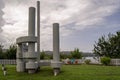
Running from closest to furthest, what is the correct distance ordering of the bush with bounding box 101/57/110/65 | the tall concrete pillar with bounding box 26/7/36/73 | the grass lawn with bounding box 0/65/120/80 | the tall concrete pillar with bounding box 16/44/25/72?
the grass lawn with bounding box 0/65/120/80 < the tall concrete pillar with bounding box 26/7/36/73 < the tall concrete pillar with bounding box 16/44/25/72 < the bush with bounding box 101/57/110/65

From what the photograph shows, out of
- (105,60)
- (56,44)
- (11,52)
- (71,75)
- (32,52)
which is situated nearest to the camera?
(71,75)

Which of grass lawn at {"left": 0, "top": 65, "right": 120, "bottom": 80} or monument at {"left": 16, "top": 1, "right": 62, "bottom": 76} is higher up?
monument at {"left": 16, "top": 1, "right": 62, "bottom": 76}

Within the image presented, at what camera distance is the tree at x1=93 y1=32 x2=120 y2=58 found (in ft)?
146

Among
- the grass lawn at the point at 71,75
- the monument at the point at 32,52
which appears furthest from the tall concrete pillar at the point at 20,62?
the grass lawn at the point at 71,75

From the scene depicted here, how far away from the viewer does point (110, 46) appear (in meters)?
45.0

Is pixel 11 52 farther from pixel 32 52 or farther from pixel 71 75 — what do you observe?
pixel 71 75

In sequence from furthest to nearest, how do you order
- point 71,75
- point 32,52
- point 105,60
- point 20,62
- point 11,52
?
point 11,52
point 105,60
point 20,62
point 32,52
point 71,75

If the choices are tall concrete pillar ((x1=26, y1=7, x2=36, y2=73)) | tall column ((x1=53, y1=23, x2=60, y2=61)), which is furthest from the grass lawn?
tall column ((x1=53, y1=23, x2=60, y2=61))

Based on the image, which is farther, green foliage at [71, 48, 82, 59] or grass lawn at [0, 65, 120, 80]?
green foliage at [71, 48, 82, 59]

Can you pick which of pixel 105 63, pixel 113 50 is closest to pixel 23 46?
pixel 105 63

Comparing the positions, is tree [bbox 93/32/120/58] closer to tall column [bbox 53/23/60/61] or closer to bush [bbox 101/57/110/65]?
bush [bbox 101/57/110/65]

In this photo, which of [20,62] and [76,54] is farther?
[76,54]

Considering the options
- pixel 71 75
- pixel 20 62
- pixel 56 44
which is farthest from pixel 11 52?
pixel 71 75

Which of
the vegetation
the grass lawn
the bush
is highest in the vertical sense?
Answer: the vegetation
